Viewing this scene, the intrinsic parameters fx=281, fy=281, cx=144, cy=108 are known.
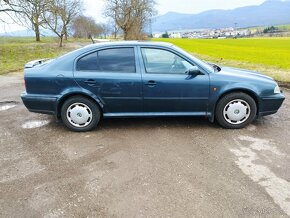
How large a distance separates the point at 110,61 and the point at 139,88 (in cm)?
72

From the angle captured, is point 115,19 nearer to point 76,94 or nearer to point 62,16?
point 62,16

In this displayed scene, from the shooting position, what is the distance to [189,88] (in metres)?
4.91

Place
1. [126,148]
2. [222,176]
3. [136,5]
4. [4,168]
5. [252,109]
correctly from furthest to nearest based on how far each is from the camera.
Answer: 1. [136,5]
2. [252,109]
3. [126,148]
4. [4,168]
5. [222,176]

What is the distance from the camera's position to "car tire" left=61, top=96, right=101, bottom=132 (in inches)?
198

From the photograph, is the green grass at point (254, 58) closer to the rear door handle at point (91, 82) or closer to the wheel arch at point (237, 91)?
the wheel arch at point (237, 91)

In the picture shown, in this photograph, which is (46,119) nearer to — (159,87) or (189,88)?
(159,87)

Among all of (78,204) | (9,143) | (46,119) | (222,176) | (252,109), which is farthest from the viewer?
(46,119)

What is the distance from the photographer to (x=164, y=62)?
196 inches

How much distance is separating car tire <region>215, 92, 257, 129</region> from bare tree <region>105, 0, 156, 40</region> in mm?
42486

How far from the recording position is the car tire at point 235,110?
5.00 metres

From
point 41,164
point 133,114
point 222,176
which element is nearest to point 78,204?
point 41,164

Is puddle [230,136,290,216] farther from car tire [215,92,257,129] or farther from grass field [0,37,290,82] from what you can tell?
grass field [0,37,290,82]

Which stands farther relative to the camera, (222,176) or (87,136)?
(87,136)

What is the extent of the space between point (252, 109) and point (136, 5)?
44.4 metres
